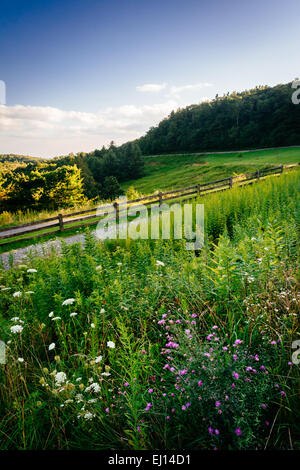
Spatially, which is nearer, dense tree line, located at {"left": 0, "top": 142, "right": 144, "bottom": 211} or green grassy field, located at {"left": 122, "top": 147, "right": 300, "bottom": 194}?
dense tree line, located at {"left": 0, "top": 142, "right": 144, "bottom": 211}

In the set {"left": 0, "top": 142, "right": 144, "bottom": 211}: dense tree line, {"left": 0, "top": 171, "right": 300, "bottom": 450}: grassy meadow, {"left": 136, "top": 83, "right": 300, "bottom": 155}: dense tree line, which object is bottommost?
{"left": 0, "top": 171, "right": 300, "bottom": 450}: grassy meadow

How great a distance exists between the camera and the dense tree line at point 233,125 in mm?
57156

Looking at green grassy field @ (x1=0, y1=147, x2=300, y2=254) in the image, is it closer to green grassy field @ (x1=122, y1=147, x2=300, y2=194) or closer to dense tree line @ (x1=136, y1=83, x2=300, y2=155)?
green grassy field @ (x1=122, y1=147, x2=300, y2=194)

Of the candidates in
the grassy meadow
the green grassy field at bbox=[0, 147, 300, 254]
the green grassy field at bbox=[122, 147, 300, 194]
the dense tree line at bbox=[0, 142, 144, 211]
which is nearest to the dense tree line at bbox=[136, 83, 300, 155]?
the green grassy field at bbox=[122, 147, 300, 194]

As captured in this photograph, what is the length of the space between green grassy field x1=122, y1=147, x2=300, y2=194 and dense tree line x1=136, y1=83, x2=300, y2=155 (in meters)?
10.4

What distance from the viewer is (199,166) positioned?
→ 4909 centimetres

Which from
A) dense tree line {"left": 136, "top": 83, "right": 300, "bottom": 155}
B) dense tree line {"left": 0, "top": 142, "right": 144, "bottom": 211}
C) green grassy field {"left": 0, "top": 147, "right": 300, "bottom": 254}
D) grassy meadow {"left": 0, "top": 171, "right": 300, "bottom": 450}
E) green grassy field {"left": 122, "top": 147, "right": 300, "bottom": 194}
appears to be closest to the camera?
grassy meadow {"left": 0, "top": 171, "right": 300, "bottom": 450}

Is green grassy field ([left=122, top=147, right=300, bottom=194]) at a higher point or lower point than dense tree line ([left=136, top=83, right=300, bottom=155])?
lower

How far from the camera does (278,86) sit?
6475 centimetres

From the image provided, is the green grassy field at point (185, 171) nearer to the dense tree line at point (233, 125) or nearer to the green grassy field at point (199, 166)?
the green grassy field at point (199, 166)

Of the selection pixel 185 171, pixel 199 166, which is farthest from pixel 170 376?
pixel 199 166

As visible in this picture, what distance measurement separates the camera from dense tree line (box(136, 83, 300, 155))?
188ft

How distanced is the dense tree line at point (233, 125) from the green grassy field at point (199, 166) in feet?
34.2
